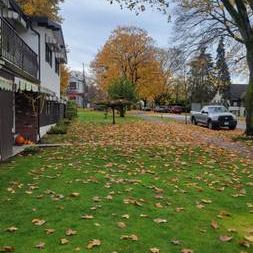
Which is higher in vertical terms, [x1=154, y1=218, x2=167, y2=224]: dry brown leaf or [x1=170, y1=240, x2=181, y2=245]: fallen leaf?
[x1=154, y1=218, x2=167, y2=224]: dry brown leaf

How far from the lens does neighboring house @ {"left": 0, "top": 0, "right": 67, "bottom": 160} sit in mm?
14375

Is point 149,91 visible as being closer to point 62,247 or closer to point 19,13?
point 19,13

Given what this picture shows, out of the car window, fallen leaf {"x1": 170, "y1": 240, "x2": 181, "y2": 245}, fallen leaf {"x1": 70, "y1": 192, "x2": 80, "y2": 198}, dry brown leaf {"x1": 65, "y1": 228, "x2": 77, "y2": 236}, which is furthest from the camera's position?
the car window

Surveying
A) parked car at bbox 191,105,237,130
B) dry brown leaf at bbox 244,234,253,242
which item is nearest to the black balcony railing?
dry brown leaf at bbox 244,234,253,242

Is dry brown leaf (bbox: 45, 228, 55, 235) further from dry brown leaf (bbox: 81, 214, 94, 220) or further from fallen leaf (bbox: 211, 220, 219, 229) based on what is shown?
fallen leaf (bbox: 211, 220, 219, 229)

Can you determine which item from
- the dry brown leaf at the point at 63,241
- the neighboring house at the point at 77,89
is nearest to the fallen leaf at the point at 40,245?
the dry brown leaf at the point at 63,241

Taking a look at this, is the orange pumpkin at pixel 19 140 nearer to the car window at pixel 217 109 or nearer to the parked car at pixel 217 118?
the parked car at pixel 217 118

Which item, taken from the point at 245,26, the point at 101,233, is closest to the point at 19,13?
the point at 245,26

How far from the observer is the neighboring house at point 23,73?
47.2ft

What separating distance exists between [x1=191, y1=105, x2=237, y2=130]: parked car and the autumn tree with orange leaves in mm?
35840

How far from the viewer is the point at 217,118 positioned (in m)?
34.8

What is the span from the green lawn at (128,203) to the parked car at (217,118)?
66.0ft

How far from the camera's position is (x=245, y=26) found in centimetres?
2331

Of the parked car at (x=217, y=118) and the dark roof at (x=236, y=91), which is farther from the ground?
the dark roof at (x=236, y=91)
